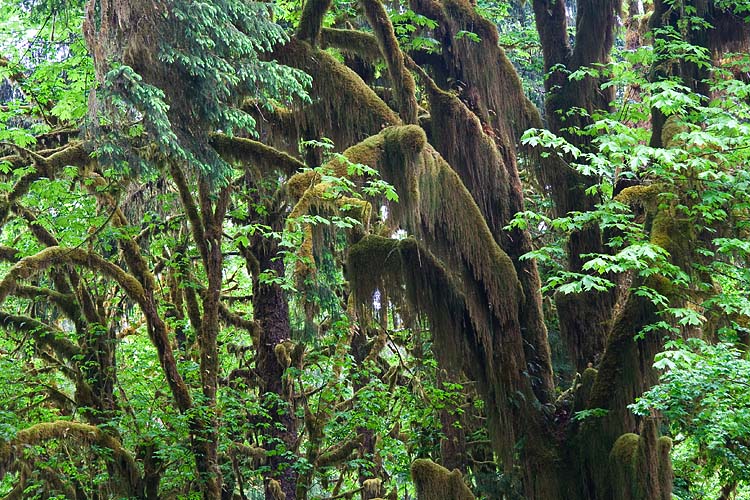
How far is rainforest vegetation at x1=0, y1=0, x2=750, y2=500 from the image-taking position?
26.9 feet

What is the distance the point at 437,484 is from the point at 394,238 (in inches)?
116

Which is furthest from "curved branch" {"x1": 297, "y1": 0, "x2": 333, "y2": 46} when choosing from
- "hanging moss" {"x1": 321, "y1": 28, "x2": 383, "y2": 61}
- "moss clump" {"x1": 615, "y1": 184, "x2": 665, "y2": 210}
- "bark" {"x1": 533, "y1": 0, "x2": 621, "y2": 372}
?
"moss clump" {"x1": 615, "y1": 184, "x2": 665, "y2": 210}

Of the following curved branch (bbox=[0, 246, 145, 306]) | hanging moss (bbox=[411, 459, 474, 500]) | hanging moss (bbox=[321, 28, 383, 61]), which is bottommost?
hanging moss (bbox=[411, 459, 474, 500])

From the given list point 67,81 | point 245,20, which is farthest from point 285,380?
point 245,20

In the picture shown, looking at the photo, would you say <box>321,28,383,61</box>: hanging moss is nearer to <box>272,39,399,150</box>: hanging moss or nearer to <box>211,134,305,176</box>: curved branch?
<box>272,39,399,150</box>: hanging moss

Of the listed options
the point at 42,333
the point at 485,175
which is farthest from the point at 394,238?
the point at 42,333

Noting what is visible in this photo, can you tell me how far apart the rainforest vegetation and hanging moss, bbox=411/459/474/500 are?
2cm

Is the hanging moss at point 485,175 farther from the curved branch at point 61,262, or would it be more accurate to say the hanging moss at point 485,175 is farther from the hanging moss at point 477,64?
the curved branch at point 61,262

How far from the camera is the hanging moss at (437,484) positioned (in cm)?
928

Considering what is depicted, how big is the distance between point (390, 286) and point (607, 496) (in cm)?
331

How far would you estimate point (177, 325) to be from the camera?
14.0m

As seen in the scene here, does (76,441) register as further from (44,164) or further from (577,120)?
(577,120)

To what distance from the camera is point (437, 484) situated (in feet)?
30.5

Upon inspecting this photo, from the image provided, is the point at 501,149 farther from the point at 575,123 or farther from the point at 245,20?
the point at 245,20
